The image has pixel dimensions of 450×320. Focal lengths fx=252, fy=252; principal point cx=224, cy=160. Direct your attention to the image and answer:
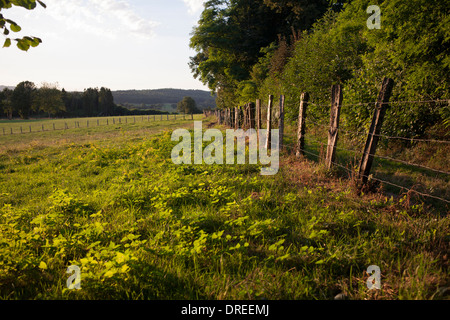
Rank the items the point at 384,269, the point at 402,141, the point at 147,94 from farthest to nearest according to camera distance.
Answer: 1. the point at 147,94
2. the point at 402,141
3. the point at 384,269

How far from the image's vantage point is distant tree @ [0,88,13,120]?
7650 cm

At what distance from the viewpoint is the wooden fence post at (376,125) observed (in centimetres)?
454

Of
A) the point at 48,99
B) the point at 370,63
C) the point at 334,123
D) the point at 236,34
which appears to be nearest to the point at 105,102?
the point at 48,99

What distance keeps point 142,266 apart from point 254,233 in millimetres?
1344

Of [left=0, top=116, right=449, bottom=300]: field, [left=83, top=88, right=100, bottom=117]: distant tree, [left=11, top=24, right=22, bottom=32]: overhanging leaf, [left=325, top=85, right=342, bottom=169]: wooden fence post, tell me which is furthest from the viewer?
[left=83, top=88, right=100, bottom=117]: distant tree

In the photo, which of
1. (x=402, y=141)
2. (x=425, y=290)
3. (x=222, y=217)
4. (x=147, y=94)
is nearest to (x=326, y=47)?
(x=402, y=141)

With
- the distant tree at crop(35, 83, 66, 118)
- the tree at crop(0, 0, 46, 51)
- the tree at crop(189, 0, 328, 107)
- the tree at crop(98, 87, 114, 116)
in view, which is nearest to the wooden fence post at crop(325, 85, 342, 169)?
the tree at crop(0, 0, 46, 51)

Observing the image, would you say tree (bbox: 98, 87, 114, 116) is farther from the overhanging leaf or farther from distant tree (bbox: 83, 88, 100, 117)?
the overhanging leaf

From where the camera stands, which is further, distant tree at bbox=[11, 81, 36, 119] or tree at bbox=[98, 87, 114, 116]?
tree at bbox=[98, 87, 114, 116]

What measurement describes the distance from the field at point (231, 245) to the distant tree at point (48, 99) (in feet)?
301

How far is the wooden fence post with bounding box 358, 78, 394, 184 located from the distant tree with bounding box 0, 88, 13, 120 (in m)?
100.0

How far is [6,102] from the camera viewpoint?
76.9 m

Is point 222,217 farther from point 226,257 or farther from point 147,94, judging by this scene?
point 147,94

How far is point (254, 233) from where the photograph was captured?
10.3 feet
